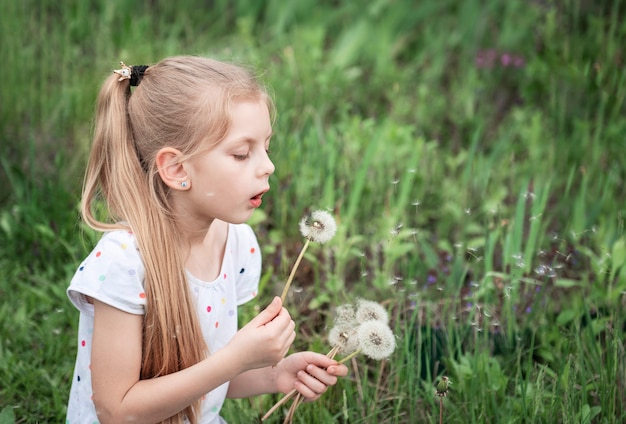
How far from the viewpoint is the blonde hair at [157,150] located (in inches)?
57.4

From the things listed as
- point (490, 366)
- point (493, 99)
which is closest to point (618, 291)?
point (490, 366)

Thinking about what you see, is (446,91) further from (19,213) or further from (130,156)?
(130,156)

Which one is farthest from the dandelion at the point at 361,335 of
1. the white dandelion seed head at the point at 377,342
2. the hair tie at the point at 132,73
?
the hair tie at the point at 132,73

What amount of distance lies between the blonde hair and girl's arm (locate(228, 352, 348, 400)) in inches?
7.7

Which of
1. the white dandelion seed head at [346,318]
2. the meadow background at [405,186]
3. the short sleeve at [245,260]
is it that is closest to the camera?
the white dandelion seed head at [346,318]

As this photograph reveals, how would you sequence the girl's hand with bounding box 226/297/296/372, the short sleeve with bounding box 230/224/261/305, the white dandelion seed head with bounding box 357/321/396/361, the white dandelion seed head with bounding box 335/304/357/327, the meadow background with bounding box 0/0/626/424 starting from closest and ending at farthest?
the girl's hand with bounding box 226/297/296/372 → the white dandelion seed head with bounding box 357/321/396/361 → the white dandelion seed head with bounding box 335/304/357/327 → the short sleeve with bounding box 230/224/261/305 → the meadow background with bounding box 0/0/626/424

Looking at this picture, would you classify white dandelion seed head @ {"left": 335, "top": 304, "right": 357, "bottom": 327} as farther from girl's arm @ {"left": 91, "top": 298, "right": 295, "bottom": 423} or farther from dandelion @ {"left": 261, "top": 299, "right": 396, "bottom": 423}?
girl's arm @ {"left": 91, "top": 298, "right": 295, "bottom": 423}

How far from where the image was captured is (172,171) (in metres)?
1.48

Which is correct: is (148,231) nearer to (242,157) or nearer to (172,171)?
(172,171)

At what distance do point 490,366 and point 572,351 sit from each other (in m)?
0.20

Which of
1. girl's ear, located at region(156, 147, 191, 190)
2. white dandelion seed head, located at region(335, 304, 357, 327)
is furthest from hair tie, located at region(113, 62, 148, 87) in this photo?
white dandelion seed head, located at region(335, 304, 357, 327)

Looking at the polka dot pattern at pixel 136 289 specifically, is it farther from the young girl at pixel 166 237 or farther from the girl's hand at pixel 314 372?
the girl's hand at pixel 314 372

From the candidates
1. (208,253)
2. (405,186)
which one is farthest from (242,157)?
(405,186)

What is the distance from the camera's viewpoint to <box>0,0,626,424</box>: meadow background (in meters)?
1.95
